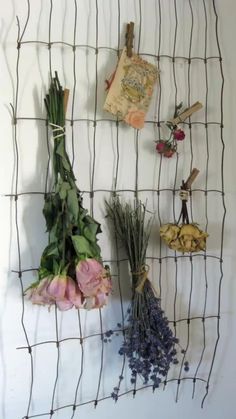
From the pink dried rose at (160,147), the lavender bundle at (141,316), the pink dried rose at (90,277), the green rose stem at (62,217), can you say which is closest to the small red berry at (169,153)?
the pink dried rose at (160,147)

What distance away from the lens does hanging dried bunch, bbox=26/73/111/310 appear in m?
1.05

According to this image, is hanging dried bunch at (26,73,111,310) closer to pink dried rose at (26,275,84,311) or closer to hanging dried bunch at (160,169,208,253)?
pink dried rose at (26,275,84,311)

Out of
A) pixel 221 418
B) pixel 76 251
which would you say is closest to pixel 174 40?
pixel 76 251

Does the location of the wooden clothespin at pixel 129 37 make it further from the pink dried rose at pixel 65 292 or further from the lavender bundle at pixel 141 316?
the pink dried rose at pixel 65 292

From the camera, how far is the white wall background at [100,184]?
3.76 ft

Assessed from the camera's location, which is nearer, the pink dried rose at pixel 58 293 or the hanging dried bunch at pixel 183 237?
the pink dried rose at pixel 58 293

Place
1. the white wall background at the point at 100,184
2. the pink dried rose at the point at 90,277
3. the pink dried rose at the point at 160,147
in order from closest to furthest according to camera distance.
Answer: the pink dried rose at the point at 90,277 < the white wall background at the point at 100,184 < the pink dried rose at the point at 160,147

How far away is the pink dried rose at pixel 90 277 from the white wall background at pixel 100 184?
7.2 inches

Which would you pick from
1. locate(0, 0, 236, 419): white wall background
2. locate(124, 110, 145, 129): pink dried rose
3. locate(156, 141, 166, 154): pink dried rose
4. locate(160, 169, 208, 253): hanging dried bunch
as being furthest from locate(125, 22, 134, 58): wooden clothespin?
locate(160, 169, 208, 253): hanging dried bunch

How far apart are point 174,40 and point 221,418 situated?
1.28 metres

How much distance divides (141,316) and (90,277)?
0.25 metres

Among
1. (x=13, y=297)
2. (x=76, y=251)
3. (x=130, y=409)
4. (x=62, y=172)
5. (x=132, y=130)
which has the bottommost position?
(x=130, y=409)

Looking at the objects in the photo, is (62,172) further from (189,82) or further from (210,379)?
(210,379)

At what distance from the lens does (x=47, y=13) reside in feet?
3.84
